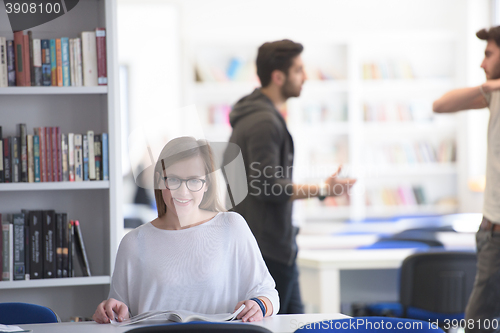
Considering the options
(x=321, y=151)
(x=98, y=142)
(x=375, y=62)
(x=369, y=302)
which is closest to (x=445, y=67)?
(x=375, y=62)

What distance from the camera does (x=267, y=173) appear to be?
2.10 metres

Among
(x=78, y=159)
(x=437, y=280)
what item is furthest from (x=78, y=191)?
(x=437, y=280)

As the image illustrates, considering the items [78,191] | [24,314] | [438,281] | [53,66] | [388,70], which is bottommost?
[438,281]

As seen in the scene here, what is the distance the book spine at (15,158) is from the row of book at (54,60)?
212mm

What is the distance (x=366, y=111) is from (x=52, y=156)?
334cm

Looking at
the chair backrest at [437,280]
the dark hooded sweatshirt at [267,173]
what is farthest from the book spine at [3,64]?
the chair backrest at [437,280]

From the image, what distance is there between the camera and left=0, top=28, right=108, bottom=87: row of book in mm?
2059

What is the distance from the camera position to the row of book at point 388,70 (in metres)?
4.90

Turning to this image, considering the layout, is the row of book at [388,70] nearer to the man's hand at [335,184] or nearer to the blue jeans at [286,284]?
the man's hand at [335,184]

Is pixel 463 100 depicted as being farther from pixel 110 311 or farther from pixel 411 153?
pixel 411 153

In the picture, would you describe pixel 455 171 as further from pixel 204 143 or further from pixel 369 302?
pixel 204 143

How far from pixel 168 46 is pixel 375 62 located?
1.89m

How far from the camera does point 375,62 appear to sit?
4.98m

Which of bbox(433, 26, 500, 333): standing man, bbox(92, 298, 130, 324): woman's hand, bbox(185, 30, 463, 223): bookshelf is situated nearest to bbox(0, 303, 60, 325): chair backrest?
bbox(92, 298, 130, 324): woman's hand
